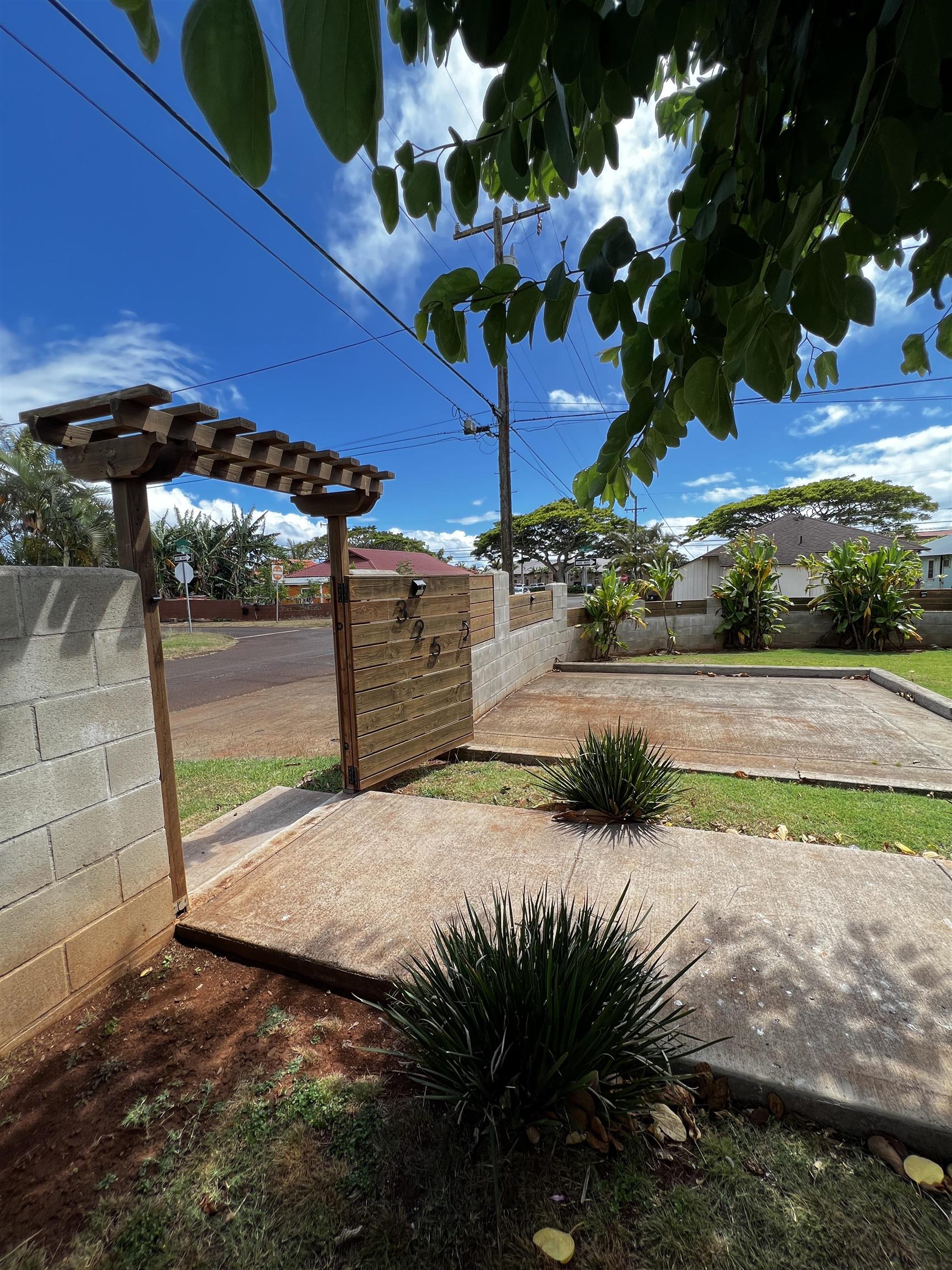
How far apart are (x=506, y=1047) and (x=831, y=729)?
5105mm

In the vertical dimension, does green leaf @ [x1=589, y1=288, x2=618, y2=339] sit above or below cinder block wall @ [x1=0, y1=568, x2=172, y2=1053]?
above

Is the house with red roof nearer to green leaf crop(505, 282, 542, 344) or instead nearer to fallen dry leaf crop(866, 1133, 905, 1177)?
green leaf crop(505, 282, 542, 344)

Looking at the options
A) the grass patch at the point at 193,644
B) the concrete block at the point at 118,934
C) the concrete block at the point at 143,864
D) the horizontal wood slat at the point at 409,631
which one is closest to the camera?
the concrete block at the point at 118,934

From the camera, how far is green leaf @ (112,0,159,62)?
0.56m

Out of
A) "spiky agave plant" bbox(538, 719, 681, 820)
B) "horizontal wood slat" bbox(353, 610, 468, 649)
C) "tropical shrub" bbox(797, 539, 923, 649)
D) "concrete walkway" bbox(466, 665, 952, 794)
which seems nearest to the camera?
"spiky agave plant" bbox(538, 719, 681, 820)

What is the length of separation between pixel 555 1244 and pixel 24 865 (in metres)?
1.91

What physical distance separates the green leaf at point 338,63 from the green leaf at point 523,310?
0.58 metres

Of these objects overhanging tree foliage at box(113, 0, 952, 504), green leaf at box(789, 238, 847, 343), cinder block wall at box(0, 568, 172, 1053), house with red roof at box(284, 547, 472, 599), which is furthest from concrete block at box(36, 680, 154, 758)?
green leaf at box(789, 238, 847, 343)

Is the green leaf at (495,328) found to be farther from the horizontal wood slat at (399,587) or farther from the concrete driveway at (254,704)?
the concrete driveway at (254,704)

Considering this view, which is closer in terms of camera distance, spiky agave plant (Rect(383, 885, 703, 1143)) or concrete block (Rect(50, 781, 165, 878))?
spiky agave plant (Rect(383, 885, 703, 1143))

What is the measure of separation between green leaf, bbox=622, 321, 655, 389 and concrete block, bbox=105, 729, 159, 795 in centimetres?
228

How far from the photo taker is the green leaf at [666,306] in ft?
3.56

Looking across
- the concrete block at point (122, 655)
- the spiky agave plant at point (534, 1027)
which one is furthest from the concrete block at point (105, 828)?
the spiky agave plant at point (534, 1027)

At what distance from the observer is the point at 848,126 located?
2.75 ft
